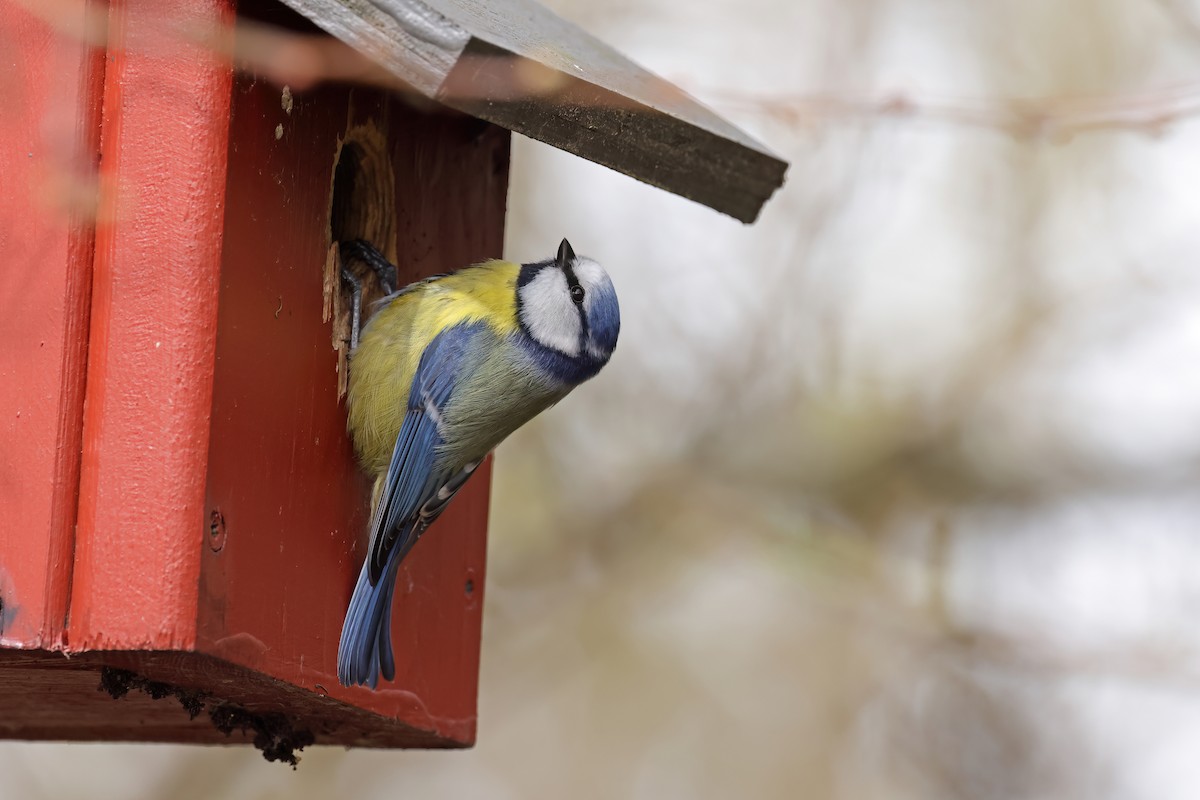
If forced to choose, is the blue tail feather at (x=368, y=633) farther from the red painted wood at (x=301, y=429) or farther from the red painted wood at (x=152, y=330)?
the red painted wood at (x=152, y=330)

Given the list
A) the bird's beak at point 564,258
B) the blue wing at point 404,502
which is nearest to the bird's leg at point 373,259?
the blue wing at point 404,502

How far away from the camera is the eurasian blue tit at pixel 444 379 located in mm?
2439

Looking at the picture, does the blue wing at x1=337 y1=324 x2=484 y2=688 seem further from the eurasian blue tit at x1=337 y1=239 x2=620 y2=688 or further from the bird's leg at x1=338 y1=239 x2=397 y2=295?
the bird's leg at x1=338 y1=239 x2=397 y2=295

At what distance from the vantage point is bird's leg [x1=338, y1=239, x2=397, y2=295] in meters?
2.65

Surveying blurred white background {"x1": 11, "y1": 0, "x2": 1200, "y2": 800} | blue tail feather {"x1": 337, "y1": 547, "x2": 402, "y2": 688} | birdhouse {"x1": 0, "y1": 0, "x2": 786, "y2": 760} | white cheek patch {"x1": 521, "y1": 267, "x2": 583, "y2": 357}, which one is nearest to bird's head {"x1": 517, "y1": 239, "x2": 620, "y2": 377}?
white cheek patch {"x1": 521, "y1": 267, "x2": 583, "y2": 357}

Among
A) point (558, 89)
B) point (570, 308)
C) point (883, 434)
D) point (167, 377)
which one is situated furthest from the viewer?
point (883, 434)

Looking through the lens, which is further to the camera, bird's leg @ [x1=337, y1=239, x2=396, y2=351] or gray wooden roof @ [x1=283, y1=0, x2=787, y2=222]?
bird's leg @ [x1=337, y1=239, x2=396, y2=351]

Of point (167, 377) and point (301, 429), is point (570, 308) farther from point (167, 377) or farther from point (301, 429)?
point (167, 377)

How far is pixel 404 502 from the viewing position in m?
2.46

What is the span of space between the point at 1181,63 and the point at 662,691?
3.07 m

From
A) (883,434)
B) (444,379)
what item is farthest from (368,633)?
(883,434)

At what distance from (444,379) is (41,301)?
75cm

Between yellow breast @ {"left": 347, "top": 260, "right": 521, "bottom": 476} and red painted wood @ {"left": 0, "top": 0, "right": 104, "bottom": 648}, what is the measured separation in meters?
0.57

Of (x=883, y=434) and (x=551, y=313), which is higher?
(x=883, y=434)
